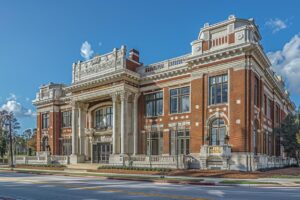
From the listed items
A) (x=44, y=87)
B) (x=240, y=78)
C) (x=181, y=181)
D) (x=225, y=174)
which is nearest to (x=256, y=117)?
(x=240, y=78)

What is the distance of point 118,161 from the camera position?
117 feet

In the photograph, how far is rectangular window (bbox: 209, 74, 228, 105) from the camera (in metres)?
30.5

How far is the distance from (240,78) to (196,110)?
5491mm

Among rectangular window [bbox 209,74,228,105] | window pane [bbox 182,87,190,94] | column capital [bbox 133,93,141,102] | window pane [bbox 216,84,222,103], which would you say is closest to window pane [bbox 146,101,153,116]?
column capital [bbox 133,93,141,102]

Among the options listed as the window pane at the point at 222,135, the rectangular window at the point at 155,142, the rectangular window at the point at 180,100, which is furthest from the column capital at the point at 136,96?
the window pane at the point at 222,135

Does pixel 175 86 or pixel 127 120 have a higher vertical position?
pixel 175 86

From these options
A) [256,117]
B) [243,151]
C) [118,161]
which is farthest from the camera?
[118,161]

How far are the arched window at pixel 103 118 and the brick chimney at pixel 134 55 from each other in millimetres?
7123

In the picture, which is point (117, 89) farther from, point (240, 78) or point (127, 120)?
point (240, 78)

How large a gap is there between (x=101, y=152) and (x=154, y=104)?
1008 centimetres

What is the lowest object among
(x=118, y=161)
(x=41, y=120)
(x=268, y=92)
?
(x=118, y=161)

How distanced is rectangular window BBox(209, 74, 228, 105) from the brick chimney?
1238 cm

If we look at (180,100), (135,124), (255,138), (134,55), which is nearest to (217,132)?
(255,138)

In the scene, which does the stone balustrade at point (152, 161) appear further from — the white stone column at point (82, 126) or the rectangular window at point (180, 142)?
the white stone column at point (82, 126)
